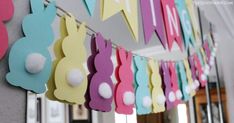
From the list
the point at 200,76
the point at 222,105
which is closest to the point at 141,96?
the point at 200,76

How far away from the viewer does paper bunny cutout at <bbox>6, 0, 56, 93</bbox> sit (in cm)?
29

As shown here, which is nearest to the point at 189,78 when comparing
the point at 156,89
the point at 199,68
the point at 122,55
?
the point at 199,68

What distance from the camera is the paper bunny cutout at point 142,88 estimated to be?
577 millimetres

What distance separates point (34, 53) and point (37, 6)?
67 millimetres

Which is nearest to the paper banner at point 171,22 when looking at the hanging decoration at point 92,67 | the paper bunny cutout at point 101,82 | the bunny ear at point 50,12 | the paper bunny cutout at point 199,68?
the hanging decoration at point 92,67

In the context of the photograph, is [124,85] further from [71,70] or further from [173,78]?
[173,78]

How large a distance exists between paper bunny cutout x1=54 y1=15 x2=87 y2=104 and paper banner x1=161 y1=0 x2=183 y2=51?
1.41 feet

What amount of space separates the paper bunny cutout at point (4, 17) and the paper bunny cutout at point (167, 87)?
0.50 meters

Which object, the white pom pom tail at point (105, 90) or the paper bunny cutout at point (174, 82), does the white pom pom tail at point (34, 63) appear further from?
the paper bunny cutout at point (174, 82)

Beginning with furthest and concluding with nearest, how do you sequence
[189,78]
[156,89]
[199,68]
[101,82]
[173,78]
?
[199,68] → [189,78] → [173,78] → [156,89] → [101,82]

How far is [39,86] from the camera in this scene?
12.3 inches

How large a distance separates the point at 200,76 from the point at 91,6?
824mm

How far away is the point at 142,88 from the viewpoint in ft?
1.95

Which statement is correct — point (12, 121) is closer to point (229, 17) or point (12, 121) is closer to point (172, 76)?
point (172, 76)
